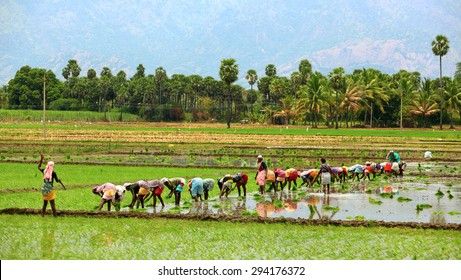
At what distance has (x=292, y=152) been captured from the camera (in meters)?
50.5

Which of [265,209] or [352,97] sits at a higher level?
[352,97]

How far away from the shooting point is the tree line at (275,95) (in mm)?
112750

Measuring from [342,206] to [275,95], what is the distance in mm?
138720

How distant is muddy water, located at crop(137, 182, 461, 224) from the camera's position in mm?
19312

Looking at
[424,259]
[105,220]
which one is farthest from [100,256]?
[424,259]

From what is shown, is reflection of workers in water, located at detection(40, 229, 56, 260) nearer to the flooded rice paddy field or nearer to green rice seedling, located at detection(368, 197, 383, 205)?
the flooded rice paddy field

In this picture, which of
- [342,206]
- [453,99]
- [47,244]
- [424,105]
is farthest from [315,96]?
[47,244]

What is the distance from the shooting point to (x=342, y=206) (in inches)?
843

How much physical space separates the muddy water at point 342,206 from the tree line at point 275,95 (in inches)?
3036

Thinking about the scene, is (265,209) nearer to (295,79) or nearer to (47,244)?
(47,244)

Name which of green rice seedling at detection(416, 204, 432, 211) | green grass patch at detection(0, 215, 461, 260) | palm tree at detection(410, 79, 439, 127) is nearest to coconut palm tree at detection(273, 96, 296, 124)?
palm tree at detection(410, 79, 439, 127)

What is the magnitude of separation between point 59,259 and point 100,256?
0.81 m

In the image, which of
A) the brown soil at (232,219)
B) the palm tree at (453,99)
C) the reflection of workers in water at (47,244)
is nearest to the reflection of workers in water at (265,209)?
the brown soil at (232,219)

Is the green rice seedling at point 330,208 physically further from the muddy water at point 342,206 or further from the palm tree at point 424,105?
the palm tree at point 424,105
